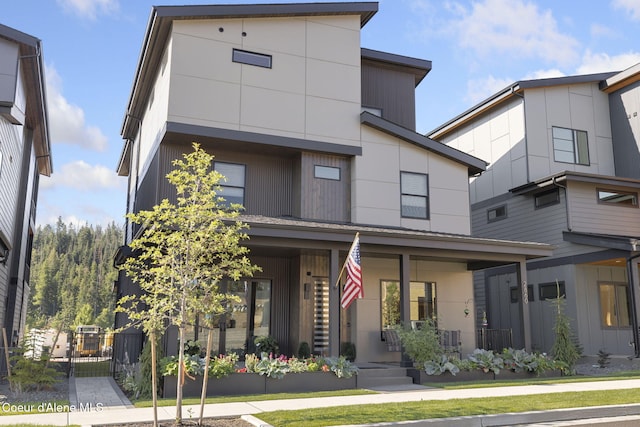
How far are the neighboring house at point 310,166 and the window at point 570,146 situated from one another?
5.51m

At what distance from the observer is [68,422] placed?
835 cm

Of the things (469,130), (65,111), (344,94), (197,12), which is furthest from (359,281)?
(65,111)

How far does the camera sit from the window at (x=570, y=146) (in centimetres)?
2188

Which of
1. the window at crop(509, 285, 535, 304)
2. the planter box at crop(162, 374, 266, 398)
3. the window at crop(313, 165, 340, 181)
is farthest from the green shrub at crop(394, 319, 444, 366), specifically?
the window at crop(509, 285, 535, 304)

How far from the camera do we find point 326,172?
16.8 meters

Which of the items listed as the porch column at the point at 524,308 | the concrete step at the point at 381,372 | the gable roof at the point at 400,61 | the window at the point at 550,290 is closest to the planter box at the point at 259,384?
the concrete step at the point at 381,372

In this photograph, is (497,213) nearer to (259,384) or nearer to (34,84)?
(259,384)

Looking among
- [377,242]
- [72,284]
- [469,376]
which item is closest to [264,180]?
[377,242]

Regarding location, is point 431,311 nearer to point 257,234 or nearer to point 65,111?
point 257,234

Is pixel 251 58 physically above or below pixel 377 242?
above

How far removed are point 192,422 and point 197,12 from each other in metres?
11.4

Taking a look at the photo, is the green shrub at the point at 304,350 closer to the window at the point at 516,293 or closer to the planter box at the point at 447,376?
the planter box at the point at 447,376

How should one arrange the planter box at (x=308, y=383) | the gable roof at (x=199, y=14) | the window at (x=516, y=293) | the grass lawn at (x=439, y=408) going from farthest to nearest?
1. the window at (x=516, y=293)
2. the gable roof at (x=199, y=14)
3. the planter box at (x=308, y=383)
4. the grass lawn at (x=439, y=408)

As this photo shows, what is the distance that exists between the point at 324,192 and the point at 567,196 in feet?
29.6
